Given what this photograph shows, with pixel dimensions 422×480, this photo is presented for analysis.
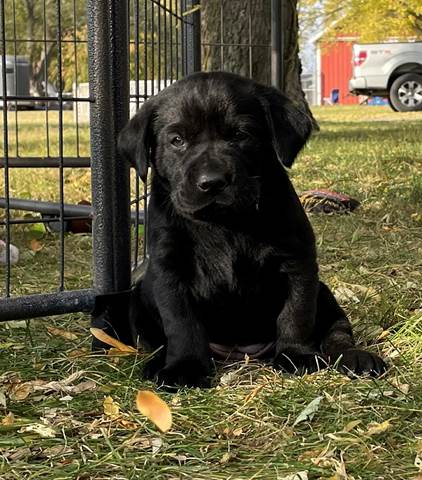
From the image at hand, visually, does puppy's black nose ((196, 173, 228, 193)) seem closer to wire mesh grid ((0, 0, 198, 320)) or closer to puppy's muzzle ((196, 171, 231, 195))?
puppy's muzzle ((196, 171, 231, 195))

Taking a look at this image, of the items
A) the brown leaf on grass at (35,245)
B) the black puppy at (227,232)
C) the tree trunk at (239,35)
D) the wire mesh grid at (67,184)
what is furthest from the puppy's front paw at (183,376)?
the tree trunk at (239,35)

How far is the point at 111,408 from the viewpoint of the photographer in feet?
7.27

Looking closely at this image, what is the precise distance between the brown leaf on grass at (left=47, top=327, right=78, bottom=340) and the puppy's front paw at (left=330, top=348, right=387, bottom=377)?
0.92m

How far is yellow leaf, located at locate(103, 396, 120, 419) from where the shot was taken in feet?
7.18

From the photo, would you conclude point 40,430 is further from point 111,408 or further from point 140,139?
point 140,139

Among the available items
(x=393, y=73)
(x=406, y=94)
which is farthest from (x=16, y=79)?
(x=406, y=94)

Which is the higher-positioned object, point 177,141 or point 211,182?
point 177,141

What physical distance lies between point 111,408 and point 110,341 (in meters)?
0.57

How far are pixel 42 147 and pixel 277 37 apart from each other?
4.54m

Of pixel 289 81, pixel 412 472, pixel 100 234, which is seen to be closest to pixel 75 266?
pixel 100 234

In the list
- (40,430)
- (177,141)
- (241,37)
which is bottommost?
(40,430)

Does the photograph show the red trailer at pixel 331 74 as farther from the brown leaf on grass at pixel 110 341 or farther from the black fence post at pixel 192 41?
the brown leaf on grass at pixel 110 341

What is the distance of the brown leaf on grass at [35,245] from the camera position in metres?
4.66

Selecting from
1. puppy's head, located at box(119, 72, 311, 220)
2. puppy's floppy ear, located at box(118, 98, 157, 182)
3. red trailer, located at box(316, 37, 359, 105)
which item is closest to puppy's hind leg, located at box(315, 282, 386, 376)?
puppy's head, located at box(119, 72, 311, 220)
